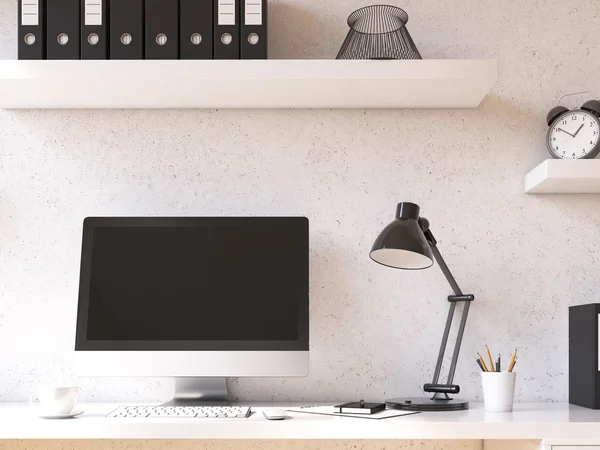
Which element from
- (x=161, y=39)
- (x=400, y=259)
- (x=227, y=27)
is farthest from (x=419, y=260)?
(x=161, y=39)

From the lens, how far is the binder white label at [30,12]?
1.89 meters

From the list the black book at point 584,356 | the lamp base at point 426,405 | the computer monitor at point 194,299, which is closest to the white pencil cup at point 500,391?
the lamp base at point 426,405

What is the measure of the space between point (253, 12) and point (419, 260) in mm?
788

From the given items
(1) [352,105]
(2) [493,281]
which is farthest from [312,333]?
(1) [352,105]

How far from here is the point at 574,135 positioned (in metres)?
1.97

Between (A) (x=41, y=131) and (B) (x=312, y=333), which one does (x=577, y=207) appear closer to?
(B) (x=312, y=333)

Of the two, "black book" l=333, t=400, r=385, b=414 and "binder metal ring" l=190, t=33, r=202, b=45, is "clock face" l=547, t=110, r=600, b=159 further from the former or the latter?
"binder metal ring" l=190, t=33, r=202, b=45

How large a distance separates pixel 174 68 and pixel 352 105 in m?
0.54

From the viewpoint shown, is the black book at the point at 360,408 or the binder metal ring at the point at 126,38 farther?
the binder metal ring at the point at 126,38

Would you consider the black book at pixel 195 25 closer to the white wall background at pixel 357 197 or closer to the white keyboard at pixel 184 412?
the white wall background at pixel 357 197

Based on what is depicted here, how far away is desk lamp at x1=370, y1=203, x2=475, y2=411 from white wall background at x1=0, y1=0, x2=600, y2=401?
101 mm

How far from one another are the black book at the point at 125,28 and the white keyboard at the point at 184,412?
35.7 inches

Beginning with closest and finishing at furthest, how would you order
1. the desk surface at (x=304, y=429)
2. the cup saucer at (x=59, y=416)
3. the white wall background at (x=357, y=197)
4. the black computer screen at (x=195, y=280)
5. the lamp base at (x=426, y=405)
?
the desk surface at (x=304, y=429), the cup saucer at (x=59, y=416), the lamp base at (x=426, y=405), the black computer screen at (x=195, y=280), the white wall background at (x=357, y=197)

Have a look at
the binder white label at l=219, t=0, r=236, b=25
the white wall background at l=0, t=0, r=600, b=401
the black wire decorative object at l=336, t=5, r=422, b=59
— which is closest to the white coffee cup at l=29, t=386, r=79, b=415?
the white wall background at l=0, t=0, r=600, b=401
